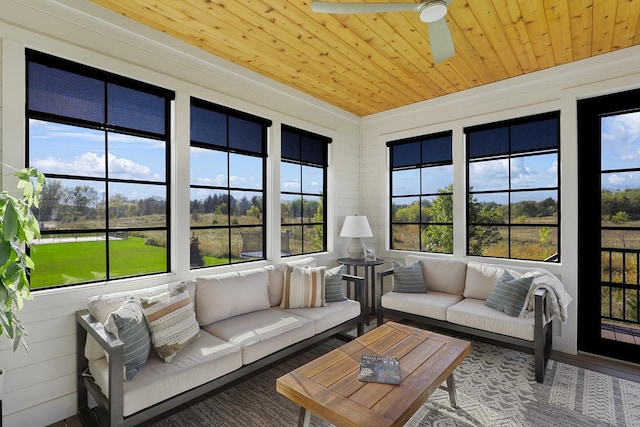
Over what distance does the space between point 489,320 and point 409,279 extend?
101 cm

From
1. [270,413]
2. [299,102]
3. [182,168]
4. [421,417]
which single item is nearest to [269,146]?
Answer: [299,102]

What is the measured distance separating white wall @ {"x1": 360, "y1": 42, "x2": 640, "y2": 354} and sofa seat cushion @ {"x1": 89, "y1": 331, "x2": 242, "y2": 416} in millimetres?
2989

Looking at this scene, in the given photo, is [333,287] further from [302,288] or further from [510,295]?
[510,295]

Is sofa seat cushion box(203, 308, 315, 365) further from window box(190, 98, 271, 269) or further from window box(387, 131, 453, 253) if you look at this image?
window box(387, 131, 453, 253)

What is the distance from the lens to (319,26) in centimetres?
261

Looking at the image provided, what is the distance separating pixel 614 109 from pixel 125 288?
4.66 meters

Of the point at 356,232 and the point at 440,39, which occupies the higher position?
the point at 440,39

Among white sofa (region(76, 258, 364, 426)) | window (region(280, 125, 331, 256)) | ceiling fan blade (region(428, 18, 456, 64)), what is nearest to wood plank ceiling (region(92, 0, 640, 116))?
ceiling fan blade (region(428, 18, 456, 64))

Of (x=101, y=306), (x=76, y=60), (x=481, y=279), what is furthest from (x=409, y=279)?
(x=76, y=60)

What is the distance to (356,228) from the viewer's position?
4215 mm

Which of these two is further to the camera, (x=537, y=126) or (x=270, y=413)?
(x=537, y=126)

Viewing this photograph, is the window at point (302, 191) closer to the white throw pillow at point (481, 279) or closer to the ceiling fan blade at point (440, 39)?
the white throw pillow at point (481, 279)

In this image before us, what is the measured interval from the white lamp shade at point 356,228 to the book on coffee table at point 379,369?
2120mm

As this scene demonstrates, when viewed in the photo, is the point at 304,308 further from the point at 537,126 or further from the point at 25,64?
the point at 537,126
